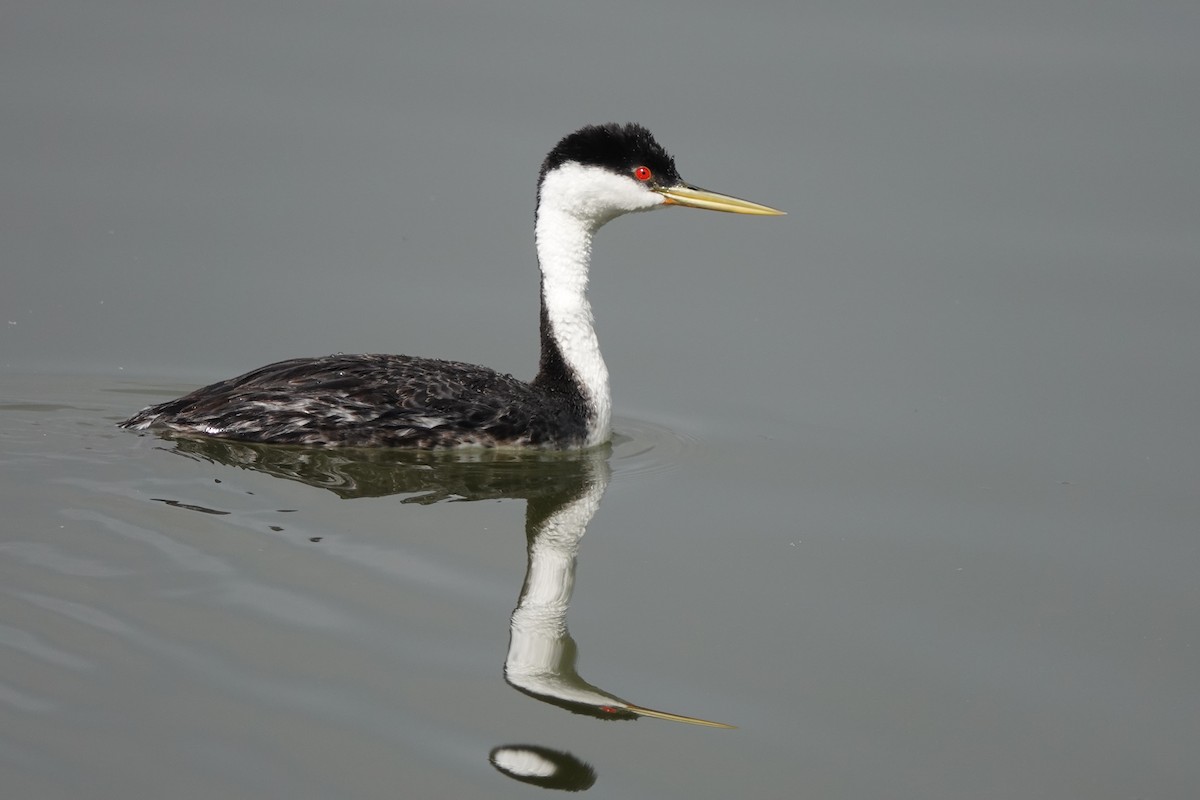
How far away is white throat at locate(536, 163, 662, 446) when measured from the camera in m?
8.75

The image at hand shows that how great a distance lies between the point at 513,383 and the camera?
8.60 metres

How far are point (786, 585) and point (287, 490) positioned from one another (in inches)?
93.4

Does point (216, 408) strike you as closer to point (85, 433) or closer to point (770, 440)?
point (85, 433)

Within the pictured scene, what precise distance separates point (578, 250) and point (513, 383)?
0.87 meters

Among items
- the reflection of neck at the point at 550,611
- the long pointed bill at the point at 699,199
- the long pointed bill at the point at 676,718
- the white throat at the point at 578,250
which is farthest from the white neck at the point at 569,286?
the long pointed bill at the point at 676,718

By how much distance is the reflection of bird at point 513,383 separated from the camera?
8180 millimetres

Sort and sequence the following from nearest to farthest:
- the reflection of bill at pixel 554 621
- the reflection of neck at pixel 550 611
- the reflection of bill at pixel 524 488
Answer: the reflection of bill at pixel 554 621 → the reflection of neck at pixel 550 611 → the reflection of bill at pixel 524 488

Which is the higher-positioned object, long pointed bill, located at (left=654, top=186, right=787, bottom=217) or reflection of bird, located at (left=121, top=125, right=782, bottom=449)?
long pointed bill, located at (left=654, top=186, right=787, bottom=217)

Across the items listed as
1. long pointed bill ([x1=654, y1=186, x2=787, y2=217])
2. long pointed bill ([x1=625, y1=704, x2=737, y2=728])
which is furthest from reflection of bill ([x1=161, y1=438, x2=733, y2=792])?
long pointed bill ([x1=654, y1=186, x2=787, y2=217])

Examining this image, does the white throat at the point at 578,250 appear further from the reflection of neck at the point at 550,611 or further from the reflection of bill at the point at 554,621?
the reflection of neck at the point at 550,611

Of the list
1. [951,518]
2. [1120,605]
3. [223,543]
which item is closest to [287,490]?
[223,543]

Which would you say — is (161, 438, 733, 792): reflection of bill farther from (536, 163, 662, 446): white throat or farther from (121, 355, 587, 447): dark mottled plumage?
(536, 163, 662, 446): white throat

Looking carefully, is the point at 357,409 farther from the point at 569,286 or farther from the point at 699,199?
the point at 699,199

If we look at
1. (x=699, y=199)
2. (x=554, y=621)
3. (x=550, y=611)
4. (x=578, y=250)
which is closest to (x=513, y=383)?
(x=578, y=250)
